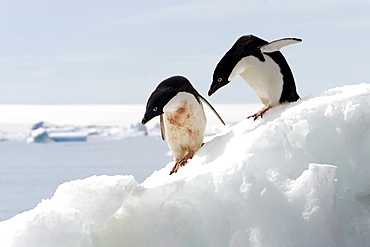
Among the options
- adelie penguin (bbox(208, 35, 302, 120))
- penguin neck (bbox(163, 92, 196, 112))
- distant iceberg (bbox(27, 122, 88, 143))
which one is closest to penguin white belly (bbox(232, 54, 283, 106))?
adelie penguin (bbox(208, 35, 302, 120))

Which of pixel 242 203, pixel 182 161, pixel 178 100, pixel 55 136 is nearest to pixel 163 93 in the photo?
pixel 178 100

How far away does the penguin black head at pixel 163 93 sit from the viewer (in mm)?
2654

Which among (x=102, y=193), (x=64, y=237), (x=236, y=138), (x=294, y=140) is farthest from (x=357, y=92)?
(x=64, y=237)

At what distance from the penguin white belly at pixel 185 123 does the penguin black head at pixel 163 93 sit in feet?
0.09

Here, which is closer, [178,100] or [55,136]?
[178,100]

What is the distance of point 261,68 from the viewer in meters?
2.68

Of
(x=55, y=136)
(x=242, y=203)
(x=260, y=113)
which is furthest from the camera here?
(x=55, y=136)

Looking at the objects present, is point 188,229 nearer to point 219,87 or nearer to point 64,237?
point 64,237

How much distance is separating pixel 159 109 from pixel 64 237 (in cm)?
83

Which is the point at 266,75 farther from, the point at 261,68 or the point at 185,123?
the point at 185,123

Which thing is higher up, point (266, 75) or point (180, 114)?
point (266, 75)

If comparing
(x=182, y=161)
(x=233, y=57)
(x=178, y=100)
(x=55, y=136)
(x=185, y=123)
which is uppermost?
(x=233, y=57)

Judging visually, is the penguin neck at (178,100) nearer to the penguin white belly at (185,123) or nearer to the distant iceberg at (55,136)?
the penguin white belly at (185,123)

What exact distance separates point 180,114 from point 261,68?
381mm
